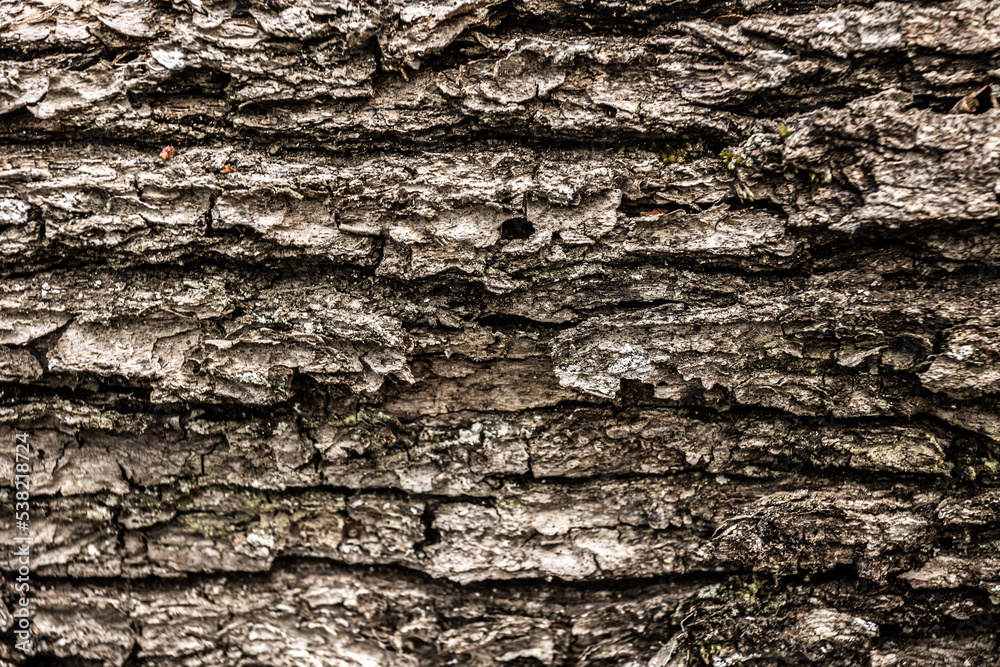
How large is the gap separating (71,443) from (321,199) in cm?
154

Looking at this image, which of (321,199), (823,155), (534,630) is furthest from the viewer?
(534,630)

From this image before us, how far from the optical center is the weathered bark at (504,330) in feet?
6.68

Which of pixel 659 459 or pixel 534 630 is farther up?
pixel 659 459

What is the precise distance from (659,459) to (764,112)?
4.61ft

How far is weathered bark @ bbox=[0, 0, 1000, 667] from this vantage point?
2035 mm

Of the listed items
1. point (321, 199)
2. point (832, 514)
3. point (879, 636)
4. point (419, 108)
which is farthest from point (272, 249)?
point (879, 636)

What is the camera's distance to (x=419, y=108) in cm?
211

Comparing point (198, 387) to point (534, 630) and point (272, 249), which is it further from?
point (534, 630)

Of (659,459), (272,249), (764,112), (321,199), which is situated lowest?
(659,459)

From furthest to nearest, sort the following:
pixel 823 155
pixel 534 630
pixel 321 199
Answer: pixel 534 630, pixel 321 199, pixel 823 155

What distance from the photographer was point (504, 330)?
7.44 ft

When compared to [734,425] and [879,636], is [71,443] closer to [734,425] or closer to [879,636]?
[734,425]

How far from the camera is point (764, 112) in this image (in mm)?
2062

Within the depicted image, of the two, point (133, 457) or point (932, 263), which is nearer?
point (932, 263)
